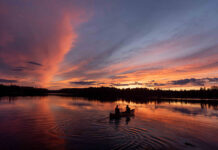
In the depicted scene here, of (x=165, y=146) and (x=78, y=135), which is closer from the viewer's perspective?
(x=165, y=146)

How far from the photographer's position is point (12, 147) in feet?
55.4

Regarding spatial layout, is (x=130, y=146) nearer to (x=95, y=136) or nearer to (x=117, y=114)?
(x=95, y=136)

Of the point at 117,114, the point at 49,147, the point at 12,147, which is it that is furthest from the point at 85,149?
the point at 117,114

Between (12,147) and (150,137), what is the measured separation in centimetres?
1855

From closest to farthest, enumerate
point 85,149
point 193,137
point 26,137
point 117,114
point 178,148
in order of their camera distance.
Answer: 1. point 85,149
2. point 178,148
3. point 26,137
4. point 193,137
5. point 117,114

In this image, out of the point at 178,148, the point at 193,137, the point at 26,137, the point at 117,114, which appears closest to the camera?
→ the point at 178,148

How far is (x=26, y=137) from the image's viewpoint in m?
20.6

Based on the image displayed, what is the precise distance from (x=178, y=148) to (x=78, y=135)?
45.9 ft

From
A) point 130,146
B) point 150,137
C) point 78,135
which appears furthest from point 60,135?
point 150,137

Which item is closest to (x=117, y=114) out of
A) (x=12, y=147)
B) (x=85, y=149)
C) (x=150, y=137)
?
(x=150, y=137)

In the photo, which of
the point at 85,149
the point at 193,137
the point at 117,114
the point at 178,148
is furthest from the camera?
the point at 117,114

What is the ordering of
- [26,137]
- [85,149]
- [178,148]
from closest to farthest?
[85,149], [178,148], [26,137]

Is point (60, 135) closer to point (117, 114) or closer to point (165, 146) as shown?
point (165, 146)

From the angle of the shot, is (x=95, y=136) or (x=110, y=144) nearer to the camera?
(x=110, y=144)
